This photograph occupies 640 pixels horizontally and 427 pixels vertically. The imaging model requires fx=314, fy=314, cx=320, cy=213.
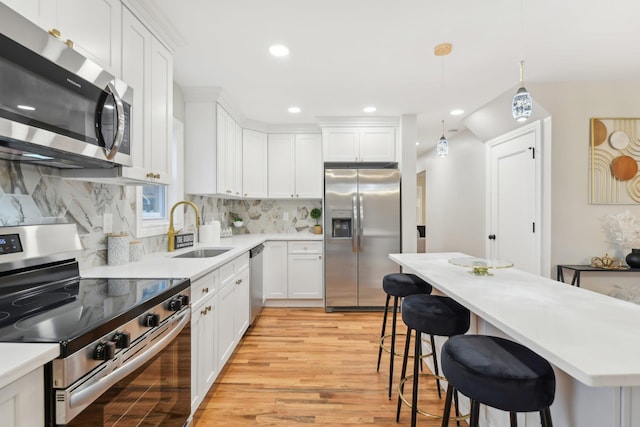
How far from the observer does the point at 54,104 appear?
116 centimetres

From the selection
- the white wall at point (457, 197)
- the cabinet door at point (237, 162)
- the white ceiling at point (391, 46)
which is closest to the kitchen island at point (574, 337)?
the white ceiling at point (391, 46)

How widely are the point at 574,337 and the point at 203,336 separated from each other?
1794 millimetres

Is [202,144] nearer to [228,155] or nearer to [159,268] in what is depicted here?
[228,155]

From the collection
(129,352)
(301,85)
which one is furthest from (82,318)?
(301,85)

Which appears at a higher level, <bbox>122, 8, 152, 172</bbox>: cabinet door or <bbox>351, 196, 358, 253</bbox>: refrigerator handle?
<bbox>122, 8, 152, 172</bbox>: cabinet door

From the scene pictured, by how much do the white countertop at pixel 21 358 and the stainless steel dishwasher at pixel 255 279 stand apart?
7.65 feet

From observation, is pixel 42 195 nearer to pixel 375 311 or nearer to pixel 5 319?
pixel 5 319

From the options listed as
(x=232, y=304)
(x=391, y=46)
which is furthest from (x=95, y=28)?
(x=232, y=304)

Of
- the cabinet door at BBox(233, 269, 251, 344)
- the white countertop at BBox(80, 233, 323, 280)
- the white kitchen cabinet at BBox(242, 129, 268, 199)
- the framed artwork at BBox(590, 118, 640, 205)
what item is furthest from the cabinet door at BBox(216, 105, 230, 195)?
the framed artwork at BBox(590, 118, 640, 205)

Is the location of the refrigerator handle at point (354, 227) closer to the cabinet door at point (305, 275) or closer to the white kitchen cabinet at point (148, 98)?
the cabinet door at point (305, 275)

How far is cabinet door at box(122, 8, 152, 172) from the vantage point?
1714 millimetres

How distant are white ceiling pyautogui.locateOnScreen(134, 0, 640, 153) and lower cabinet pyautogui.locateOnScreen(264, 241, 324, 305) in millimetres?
1777

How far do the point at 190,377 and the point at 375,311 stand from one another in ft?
9.01

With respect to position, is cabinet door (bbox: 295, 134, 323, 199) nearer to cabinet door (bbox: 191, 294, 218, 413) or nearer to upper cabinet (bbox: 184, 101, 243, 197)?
upper cabinet (bbox: 184, 101, 243, 197)
